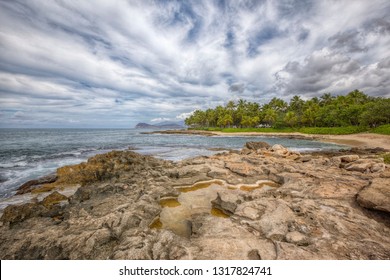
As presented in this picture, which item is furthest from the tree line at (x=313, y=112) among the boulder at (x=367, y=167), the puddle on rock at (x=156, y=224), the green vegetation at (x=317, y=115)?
the puddle on rock at (x=156, y=224)

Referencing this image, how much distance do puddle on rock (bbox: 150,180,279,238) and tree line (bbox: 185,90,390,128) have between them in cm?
6688

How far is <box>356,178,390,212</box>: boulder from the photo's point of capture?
6.70 m

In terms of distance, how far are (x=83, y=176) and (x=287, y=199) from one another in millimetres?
13785

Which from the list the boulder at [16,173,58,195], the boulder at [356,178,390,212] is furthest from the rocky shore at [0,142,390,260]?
the boulder at [16,173,58,195]

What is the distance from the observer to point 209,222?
22.1 feet

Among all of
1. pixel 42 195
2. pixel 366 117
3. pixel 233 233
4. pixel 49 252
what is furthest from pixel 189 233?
pixel 366 117

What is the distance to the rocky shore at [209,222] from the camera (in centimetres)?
535

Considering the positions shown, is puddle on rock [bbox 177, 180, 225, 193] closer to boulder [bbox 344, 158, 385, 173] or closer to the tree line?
boulder [bbox 344, 158, 385, 173]

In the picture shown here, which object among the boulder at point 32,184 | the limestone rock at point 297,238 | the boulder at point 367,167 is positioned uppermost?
the boulder at point 367,167

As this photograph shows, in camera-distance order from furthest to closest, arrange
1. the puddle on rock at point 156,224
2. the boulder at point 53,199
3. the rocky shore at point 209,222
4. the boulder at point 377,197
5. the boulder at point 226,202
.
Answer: the boulder at point 53,199
the boulder at point 226,202
the puddle on rock at point 156,224
the boulder at point 377,197
the rocky shore at point 209,222

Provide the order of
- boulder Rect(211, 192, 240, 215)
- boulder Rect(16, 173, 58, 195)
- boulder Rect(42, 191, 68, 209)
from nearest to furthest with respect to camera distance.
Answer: boulder Rect(211, 192, 240, 215), boulder Rect(42, 191, 68, 209), boulder Rect(16, 173, 58, 195)

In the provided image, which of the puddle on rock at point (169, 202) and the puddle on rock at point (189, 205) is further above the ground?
the puddle on rock at point (189, 205)

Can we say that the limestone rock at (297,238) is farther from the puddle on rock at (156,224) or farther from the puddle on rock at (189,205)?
the puddle on rock at (156,224)
